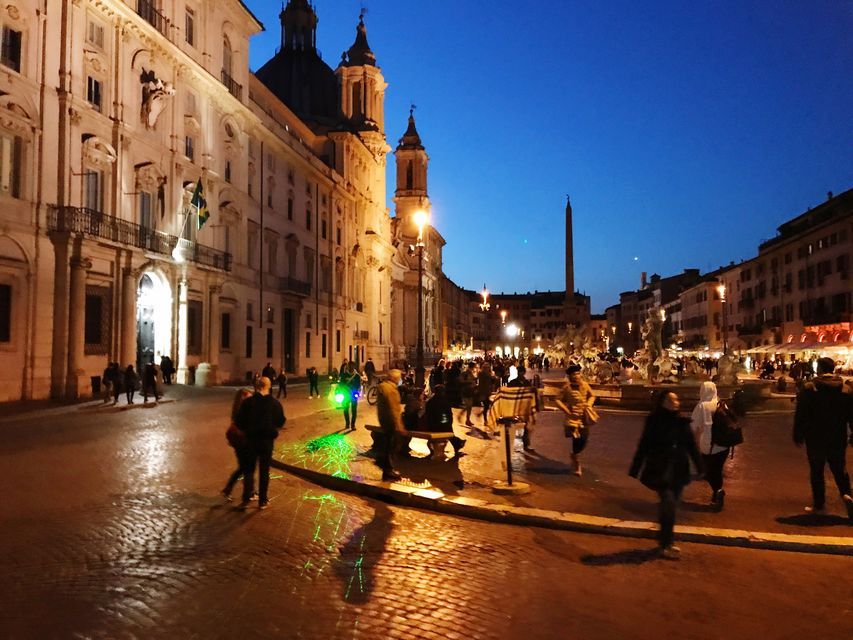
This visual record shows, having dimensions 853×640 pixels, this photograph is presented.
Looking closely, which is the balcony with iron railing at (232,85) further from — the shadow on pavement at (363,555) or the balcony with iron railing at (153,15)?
the shadow on pavement at (363,555)

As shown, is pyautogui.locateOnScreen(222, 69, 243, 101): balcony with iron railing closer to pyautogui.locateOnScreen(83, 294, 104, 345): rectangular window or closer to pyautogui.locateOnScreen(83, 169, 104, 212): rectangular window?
pyautogui.locateOnScreen(83, 169, 104, 212): rectangular window

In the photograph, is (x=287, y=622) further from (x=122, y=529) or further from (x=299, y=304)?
(x=299, y=304)

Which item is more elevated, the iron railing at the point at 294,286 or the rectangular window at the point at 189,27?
the rectangular window at the point at 189,27

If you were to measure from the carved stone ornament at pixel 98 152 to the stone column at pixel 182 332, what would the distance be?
6.51 m

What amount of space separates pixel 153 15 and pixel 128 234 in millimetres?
10468

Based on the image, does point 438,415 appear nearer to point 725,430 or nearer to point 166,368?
point 725,430

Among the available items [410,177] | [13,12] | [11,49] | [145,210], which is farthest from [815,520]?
[410,177]

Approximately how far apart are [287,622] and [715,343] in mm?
84389

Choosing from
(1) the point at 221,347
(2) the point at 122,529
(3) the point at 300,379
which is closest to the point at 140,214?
(1) the point at 221,347

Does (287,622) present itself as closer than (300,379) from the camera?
Yes

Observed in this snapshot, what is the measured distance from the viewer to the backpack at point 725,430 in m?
8.02

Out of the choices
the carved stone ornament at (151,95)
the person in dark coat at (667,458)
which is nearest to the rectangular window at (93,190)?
the carved stone ornament at (151,95)

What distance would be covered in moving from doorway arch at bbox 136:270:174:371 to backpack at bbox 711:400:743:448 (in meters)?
27.7

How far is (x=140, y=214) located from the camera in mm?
30500
